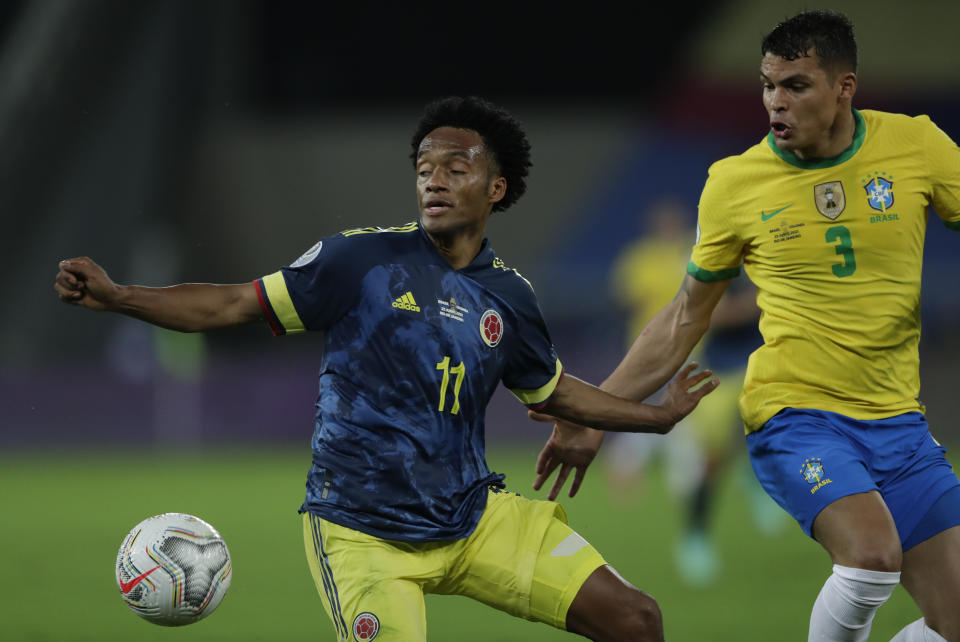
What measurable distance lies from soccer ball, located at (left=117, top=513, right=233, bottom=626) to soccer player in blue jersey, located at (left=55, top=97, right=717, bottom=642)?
42 cm

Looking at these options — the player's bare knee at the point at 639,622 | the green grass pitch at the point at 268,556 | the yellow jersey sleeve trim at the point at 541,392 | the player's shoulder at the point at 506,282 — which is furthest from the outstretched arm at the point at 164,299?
the green grass pitch at the point at 268,556

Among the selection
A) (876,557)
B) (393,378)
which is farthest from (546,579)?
(876,557)

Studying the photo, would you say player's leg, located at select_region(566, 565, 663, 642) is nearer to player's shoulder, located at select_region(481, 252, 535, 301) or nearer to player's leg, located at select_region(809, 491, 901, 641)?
player's leg, located at select_region(809, 491, 901, 641)

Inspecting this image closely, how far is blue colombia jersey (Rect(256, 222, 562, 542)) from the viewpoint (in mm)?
4301

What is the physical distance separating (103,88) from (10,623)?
504 inches

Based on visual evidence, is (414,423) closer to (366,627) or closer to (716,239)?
(366,627)

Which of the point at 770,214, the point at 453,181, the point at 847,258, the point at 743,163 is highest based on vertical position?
the point at 743,163

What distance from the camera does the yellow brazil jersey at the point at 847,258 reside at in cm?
458

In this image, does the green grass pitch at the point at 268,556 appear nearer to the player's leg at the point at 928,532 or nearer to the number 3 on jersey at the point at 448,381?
the player's leg at the point at 928,532

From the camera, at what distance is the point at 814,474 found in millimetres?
4398

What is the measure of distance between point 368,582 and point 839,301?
6.46 ft

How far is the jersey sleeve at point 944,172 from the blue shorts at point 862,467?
78 cm

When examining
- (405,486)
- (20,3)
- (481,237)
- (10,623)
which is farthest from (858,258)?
(20,3)

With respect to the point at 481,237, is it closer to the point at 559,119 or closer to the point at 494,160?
the point at 494,160
